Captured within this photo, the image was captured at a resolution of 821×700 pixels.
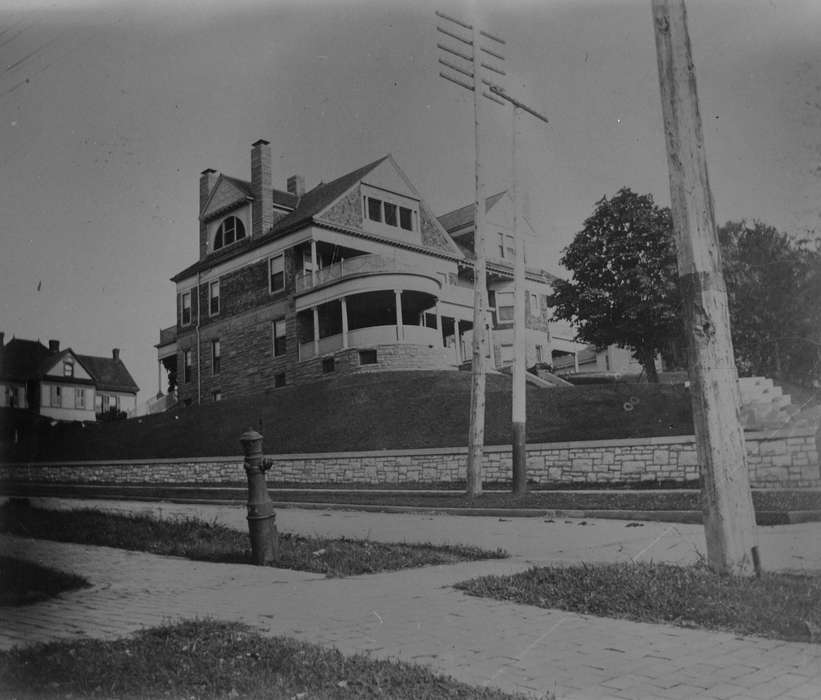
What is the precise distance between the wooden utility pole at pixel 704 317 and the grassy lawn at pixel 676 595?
1.20 feet

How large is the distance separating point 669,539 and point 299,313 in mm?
8006

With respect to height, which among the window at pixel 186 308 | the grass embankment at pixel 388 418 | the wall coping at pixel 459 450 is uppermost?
the window at pixel 186 308

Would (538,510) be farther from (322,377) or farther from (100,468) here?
(100,468)

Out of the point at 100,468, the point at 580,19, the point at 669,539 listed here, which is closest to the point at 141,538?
the point at 100,468

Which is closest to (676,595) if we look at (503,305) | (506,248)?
(503,305)

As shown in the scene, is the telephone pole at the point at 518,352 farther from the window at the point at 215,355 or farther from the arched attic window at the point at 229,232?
the arched attic window at the point at 229,232

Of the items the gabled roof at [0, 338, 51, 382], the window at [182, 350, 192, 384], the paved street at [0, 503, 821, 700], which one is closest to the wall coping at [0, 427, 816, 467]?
the window at [182, 350, 192, 384]

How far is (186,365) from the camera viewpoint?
9.88 meters

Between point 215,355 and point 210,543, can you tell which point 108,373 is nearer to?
point 210,543

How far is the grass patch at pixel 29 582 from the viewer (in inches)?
188

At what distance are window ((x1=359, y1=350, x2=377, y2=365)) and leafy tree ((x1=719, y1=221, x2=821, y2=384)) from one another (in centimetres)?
888

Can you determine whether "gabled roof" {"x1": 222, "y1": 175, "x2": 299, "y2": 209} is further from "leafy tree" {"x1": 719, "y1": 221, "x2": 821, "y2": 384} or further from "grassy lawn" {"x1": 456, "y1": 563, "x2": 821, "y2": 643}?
"leafy tree" {"x1": 719, "y1": 221, "x2": 821, "y2": 384}

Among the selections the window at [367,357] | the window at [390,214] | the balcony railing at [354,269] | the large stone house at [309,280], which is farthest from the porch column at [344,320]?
the window at [390,214]

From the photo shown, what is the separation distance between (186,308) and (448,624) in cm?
513
